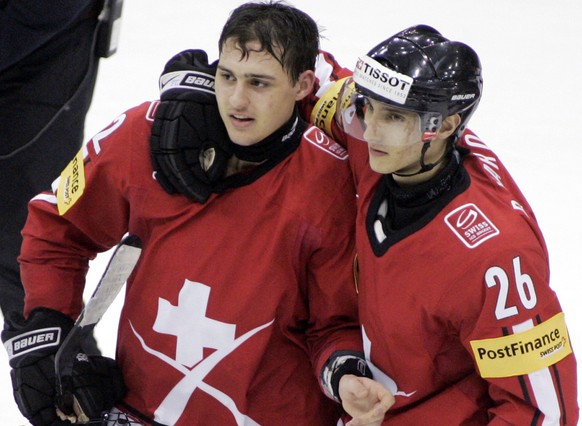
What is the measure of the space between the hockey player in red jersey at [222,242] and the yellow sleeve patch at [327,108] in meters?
0.07

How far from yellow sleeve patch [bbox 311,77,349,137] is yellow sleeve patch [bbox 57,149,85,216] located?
0.44 metres

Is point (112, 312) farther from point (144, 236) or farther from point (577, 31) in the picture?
point (577, 31)

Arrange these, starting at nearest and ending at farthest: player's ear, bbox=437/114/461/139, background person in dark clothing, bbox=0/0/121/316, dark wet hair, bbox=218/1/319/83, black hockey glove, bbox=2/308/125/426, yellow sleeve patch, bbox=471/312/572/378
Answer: yellow sleeve patch, bbox=471/312/572/378, player's ear, bbox=437/114/461/139, dark wet hair, bbox=218/1/319/83, black hockey glove, bbox=2/308/125/426, background person in dark clothing, bbox=0/0/121/316

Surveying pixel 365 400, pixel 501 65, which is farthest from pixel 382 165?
pixel 501 65

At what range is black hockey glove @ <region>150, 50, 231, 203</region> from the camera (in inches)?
74.4

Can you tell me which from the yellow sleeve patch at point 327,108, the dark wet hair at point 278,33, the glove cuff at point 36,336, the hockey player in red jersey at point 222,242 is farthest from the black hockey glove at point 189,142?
the glove cuff at point 36,336

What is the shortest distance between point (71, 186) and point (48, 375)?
343 mm

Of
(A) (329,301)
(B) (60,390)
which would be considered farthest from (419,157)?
(B) (60,390)

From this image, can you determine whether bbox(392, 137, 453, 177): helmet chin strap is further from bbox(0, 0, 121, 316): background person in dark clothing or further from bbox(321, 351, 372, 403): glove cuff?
bbox(0, 0, 121, 316): background person in dark clothing

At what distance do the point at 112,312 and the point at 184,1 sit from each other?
1.87m

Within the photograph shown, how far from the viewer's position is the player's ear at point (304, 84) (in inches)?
77.1

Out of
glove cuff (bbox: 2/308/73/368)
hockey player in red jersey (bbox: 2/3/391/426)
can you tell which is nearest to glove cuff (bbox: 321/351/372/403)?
hockey player in red jersey (bbox: 2/3/391/426)

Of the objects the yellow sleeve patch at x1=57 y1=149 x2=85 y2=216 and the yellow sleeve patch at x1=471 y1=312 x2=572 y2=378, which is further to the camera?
the yellow sleeve patch at x1=57 y1=149 x2=85 y2=216

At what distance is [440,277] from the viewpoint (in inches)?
68.8
